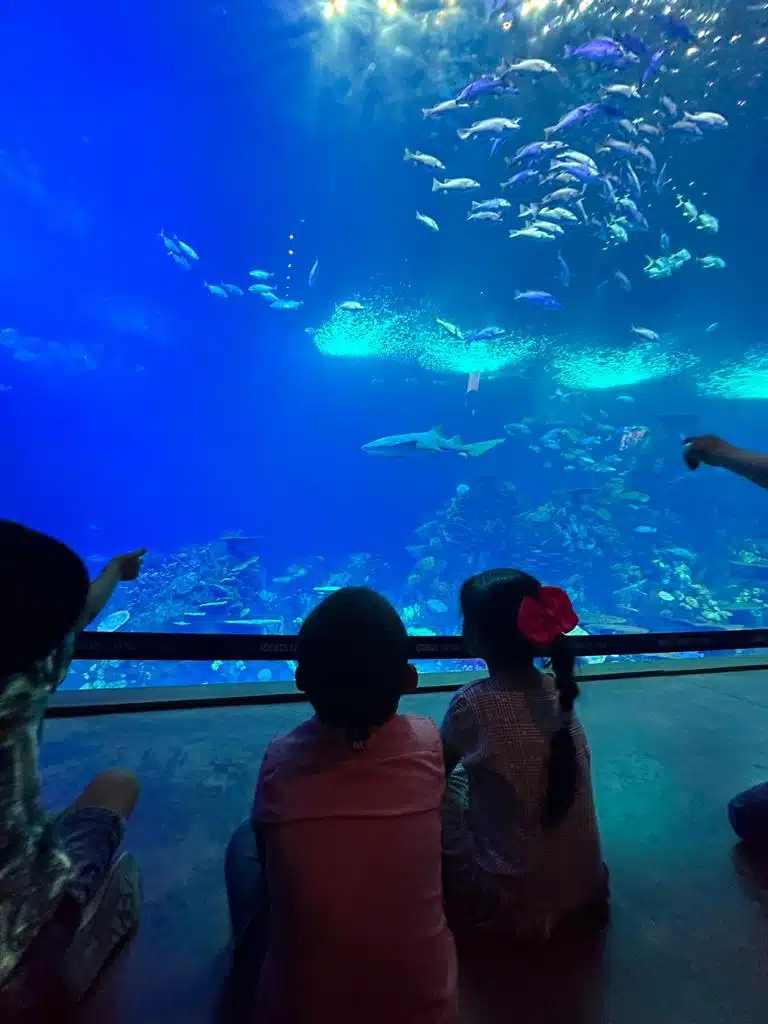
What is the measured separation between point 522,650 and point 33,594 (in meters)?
1.00

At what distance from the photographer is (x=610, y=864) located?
5.69 feet

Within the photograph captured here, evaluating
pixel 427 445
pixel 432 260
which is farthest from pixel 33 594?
pixel 432 260

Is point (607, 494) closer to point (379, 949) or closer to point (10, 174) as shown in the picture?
point (379, 949)

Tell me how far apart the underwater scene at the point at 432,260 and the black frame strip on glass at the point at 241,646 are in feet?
14.9

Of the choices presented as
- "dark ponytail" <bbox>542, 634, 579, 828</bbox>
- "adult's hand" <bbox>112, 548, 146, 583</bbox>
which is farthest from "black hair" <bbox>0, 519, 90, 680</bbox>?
"dark ponytail" <bbox>542, 634, 579, 828</bbox>

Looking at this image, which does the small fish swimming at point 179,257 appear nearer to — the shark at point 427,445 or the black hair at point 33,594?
the shark at point 427,445

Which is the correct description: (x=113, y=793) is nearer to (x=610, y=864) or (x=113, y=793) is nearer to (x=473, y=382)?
(x=610, y=864)

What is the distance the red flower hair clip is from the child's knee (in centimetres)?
104

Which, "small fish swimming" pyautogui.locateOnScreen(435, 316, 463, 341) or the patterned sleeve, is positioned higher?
"small fish swimming" pyautogui.locateOnScreen(435, 316, 463, 341)

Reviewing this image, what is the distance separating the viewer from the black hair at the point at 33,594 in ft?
2.87

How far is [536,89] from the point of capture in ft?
36.5

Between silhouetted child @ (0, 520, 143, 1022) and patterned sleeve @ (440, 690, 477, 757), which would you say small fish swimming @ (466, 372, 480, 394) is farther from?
silhouetted child @ (0, 520, 143, 1022)

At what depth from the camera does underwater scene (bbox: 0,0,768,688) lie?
10.8 m

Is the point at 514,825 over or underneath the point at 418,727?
underneath
